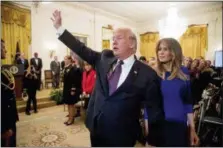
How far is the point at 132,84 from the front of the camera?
4.61 feet

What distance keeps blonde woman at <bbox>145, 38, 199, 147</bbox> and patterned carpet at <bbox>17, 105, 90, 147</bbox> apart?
1970mm

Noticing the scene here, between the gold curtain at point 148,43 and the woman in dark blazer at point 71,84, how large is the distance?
779cm

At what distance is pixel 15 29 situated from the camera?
762 centimetres

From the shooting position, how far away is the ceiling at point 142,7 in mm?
8653

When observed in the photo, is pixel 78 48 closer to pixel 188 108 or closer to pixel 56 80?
pixel 188 108

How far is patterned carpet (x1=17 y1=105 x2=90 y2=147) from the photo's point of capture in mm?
3432

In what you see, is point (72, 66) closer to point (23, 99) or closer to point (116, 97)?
point (23, 99)

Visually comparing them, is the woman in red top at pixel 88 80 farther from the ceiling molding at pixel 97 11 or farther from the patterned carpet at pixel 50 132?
the ceiling molding at pixel 97 11

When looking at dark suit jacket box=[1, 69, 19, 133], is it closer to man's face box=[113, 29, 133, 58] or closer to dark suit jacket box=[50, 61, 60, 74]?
man's face box=[113, 29, 133, 58]

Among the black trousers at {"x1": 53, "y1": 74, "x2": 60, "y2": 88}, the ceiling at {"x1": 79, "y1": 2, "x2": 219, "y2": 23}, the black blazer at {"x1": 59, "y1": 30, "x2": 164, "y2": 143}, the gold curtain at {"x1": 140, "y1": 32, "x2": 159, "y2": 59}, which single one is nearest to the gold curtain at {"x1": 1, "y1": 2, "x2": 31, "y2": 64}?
the black trousers at {"x1": 53, "y1": 74, "x2": 60, "y2": 88}

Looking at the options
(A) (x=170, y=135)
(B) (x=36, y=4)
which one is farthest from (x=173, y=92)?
(B) (x=36, y=4)

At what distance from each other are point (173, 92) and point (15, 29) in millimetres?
7265

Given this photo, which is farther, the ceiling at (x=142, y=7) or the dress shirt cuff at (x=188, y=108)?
the ceiling at (x=142, y=7)

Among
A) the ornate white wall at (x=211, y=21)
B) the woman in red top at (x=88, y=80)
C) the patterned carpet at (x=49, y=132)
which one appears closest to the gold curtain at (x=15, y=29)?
the patterned carpet at (x=49, y=132)
